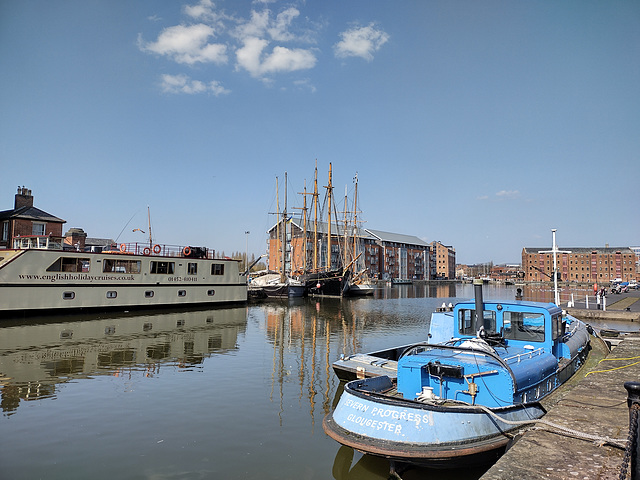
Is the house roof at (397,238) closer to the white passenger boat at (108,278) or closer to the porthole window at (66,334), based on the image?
the white passenger boat at (108,278)

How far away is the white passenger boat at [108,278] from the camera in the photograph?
31875mm

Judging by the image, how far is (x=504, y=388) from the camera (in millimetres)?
8703

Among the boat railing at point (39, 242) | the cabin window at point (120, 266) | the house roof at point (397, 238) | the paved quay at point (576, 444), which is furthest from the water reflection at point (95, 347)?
the house roof at point (397, 238)

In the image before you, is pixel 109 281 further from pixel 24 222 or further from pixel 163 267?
pixel 24 222

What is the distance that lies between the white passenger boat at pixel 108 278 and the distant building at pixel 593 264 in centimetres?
14678

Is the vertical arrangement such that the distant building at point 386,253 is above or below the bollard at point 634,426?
above

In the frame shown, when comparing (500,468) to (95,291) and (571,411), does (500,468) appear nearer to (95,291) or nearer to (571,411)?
(571,411)

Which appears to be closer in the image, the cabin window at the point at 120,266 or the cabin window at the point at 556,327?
the cabin window at the point at 556,327

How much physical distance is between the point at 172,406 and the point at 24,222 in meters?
46.0

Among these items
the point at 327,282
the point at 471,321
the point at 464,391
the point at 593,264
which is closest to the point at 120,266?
the point at 327,282

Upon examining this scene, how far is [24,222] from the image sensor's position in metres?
47.2

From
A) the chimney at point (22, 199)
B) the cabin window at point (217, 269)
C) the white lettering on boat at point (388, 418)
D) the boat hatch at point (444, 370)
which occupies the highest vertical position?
the chimney at point (22, 199)

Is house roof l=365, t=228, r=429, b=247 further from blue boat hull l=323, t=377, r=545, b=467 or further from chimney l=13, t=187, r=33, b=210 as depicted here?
blue boat hull l=323, t=377, r=545, b=467

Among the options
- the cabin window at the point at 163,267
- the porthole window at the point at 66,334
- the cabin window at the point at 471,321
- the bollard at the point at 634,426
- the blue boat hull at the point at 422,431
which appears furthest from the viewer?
the cabin window at the point at 163,267
